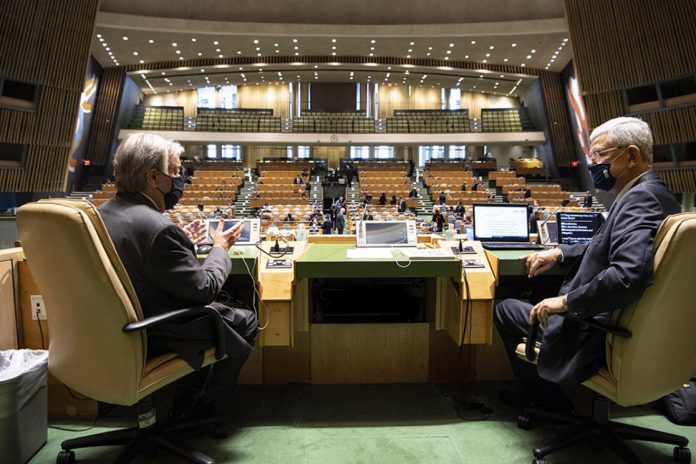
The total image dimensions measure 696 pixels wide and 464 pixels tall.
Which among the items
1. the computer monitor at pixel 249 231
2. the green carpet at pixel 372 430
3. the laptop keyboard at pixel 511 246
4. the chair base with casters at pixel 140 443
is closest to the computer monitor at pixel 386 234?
the laptop keyboard at pixel 511 246

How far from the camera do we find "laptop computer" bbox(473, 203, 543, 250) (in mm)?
2563

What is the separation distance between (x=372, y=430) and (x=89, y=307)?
52.0 inches

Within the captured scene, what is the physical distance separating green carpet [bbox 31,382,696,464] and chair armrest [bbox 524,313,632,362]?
1.54ft

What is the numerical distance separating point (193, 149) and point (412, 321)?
21.7m

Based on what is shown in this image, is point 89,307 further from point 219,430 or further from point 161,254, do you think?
point 219,430

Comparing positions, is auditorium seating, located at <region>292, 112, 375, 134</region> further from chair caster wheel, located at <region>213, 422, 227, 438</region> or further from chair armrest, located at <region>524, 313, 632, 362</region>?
chair armrest, located at <region>524, 313, 632, 362</region>

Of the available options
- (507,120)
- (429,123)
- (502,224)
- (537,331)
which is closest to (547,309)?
(537,331)

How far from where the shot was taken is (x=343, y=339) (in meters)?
2.43

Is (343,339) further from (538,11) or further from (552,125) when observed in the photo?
(552,125)

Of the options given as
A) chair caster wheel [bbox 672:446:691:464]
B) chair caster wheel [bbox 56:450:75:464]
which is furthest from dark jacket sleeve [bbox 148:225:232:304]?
chair caster wheel [bbox 672:446:691:464]

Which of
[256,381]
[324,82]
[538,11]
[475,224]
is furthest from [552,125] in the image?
[256,381]

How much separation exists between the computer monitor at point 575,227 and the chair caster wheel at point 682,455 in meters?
1.18

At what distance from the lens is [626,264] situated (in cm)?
128

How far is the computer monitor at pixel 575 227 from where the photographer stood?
2.50 m
